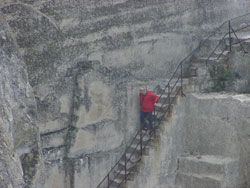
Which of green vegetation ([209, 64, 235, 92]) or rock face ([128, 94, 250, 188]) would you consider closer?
rock face ([128, 94, 250, 188])

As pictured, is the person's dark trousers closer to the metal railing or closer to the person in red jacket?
the person in red jacket

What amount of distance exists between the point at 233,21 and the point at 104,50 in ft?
16.0

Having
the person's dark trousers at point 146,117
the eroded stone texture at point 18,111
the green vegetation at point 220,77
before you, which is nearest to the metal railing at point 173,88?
the person's dark trousers at point 146,117

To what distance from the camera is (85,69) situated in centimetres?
1288

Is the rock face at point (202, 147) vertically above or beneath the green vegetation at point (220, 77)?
beneath

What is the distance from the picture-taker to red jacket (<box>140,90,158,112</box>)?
1369 cm

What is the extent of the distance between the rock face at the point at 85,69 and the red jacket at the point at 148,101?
216mm

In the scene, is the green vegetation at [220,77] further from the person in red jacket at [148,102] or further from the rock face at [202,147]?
the person in red jacket at [148,102]

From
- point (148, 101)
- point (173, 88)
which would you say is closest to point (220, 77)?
point (173, 88)

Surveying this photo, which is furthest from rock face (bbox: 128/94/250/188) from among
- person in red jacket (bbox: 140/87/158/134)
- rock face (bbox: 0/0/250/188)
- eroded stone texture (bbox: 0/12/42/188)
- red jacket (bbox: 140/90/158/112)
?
eroded stone texture (bbox: 0/12/42/188)

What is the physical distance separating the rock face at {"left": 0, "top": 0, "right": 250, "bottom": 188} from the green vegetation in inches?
39.2

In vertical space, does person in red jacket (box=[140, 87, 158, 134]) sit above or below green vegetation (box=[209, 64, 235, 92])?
below

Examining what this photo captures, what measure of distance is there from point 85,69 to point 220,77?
3.53 metres

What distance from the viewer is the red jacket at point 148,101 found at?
13.7 m
